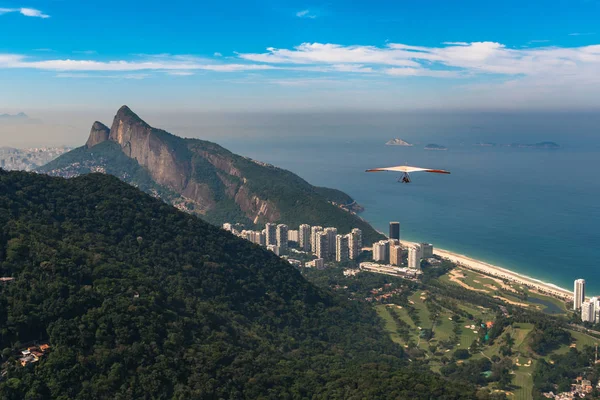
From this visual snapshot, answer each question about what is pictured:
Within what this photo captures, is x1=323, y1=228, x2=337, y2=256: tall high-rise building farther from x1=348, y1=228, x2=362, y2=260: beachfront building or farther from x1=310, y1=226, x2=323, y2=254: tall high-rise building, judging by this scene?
x1=348, y1=228, x2=362, y2=260: beachfront building

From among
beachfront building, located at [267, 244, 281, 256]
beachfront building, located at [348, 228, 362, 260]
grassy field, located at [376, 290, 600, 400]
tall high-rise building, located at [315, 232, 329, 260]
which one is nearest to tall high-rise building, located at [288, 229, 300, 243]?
beachfront building, located at [267, 244, 281, 256]

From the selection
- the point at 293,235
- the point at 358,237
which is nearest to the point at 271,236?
the point at 293,235

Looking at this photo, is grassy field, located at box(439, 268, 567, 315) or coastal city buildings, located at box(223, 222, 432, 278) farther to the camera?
coastal city buildings, located at box(223, 222, 432, 278)

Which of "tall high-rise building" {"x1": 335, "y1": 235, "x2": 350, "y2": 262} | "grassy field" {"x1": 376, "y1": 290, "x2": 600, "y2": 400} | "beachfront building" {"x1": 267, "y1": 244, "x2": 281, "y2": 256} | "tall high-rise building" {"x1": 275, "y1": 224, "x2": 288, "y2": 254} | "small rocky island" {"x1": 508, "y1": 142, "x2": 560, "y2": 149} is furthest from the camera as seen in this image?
"small rocky island" {"x1": 508, "y1": 142, "x2": 560, "y2": 149}

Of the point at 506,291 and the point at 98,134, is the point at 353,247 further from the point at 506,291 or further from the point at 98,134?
the point at 98,134

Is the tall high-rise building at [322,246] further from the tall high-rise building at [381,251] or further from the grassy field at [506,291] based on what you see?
the grassy field at [506,291]

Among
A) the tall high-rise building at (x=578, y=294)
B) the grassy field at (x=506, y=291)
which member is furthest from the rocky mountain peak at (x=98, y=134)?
the tall high-rise building at (x=578, y=294)

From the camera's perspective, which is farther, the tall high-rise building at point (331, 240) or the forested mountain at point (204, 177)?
the forested mountain at point (204, 177)
